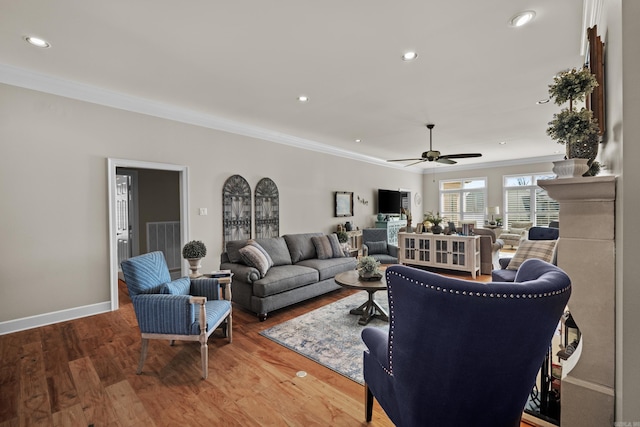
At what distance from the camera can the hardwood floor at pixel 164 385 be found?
1.88 meters

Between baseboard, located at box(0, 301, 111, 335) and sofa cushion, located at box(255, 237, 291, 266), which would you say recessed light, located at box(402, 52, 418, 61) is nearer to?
sofa cushion, located at box(255, 237, 291, 266)

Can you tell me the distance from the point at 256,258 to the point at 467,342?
2.94 m

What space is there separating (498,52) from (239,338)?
3.83 m

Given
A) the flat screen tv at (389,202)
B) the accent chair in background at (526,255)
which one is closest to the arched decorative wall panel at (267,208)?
the accent chair in background at (526,255)

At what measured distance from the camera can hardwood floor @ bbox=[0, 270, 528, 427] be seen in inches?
74.0

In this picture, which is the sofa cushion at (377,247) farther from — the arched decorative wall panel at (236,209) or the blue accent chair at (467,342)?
the blue accent chair at (467,342)

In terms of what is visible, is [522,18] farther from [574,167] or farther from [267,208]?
[267,208]

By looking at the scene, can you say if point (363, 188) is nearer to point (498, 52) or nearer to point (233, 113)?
point (233, 113)

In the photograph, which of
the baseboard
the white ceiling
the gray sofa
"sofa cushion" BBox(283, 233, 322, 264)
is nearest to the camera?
the white ceiling

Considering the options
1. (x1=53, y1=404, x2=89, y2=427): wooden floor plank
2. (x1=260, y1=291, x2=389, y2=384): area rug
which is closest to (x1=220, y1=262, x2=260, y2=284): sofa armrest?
(x1=260, y1=291, x2=389, y2=384): area rug

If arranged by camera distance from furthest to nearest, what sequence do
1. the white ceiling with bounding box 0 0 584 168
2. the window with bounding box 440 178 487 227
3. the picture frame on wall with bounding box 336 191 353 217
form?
the window with bounding box 440 178 487 227 < the picture frame on wall with bounding box 336 191 353 217 < the white ceiling with bounding box 0 0 584 168

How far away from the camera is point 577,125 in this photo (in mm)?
1547

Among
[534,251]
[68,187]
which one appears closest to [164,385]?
[68,187]

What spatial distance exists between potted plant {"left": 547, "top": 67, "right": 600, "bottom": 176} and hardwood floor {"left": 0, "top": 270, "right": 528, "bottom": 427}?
187 cm
